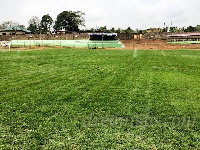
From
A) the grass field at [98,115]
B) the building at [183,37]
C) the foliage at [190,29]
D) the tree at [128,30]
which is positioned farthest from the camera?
the foliage at [190,29]

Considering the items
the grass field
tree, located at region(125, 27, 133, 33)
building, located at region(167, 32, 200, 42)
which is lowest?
the grass field

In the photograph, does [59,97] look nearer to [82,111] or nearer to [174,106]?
[82,111]

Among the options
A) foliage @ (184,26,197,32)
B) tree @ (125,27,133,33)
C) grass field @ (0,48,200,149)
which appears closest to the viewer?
grass field @ (0,48,200,149)

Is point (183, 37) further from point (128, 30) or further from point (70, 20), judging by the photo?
point (70, 20)

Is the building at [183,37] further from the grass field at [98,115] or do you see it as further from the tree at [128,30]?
the grass field at [98,115]

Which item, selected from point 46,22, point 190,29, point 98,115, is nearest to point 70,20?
point 46,22

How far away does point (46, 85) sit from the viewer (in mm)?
9469

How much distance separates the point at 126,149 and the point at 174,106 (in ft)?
11.3

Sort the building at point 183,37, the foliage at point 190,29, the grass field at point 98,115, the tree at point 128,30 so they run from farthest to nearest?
the foliage at point 190,29 < the tree at point 128,30 < the building at point 183,37 < the grass field at point 98,115

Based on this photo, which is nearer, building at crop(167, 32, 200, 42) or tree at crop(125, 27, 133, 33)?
building at crop(167, 32, 200, 42)

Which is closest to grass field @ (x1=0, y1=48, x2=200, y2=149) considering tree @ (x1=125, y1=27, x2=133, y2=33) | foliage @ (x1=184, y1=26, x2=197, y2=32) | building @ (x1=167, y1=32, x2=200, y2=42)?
building @ (x1=167, y1=32, x2=200, y2=42)

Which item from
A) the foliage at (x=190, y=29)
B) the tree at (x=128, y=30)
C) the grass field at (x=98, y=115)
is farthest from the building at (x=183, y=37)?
the grass field at (x=98, y=115)

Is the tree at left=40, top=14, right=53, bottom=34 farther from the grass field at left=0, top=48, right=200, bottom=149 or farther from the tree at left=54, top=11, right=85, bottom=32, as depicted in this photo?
the grass field at left=0, top=48, right=200, bottom=149

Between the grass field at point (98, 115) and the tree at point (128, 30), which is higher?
the tree at point (128, 30)
